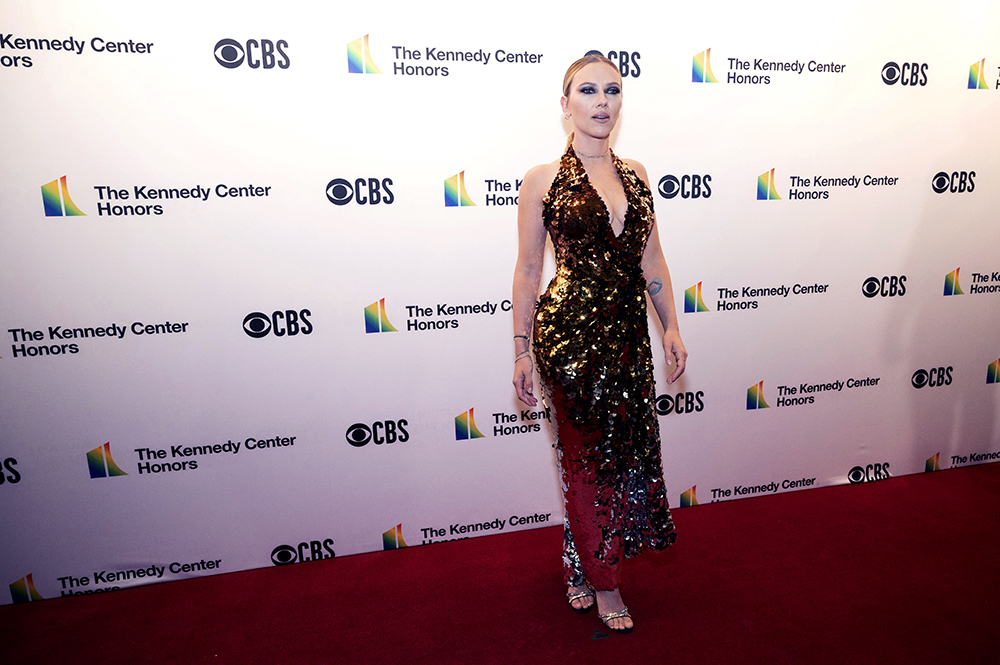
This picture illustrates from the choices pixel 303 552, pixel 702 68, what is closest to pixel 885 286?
pixel 702 68

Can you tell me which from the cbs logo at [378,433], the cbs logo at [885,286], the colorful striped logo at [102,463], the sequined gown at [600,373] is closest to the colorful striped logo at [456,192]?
the sequined gown at [600,373]

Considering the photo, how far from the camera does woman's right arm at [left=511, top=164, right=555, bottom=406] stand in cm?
198

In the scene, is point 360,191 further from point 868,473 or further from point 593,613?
point 868,473

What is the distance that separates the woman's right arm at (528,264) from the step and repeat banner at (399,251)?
58 cm

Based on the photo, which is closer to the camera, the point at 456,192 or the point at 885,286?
the point at 456,192

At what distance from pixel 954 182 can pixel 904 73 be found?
0.63m

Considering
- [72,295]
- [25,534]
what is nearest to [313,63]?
[72,295]

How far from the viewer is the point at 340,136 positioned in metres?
2.37

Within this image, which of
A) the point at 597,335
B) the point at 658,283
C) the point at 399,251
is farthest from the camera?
the point at 399,251

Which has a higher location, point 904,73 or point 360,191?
point 904,73

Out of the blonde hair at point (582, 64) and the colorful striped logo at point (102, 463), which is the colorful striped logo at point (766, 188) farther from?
the colorful striped logo at point (102, 463)

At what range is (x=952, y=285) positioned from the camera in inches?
120

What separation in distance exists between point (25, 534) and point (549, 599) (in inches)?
85.7

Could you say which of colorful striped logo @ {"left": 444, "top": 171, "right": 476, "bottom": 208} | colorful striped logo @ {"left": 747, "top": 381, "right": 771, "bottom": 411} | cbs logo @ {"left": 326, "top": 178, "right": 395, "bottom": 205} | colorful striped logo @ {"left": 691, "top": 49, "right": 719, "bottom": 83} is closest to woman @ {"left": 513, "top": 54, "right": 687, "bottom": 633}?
colorful striped logo @ {"left": 444, "top": 171, "right": 476, "bottom": 208}
